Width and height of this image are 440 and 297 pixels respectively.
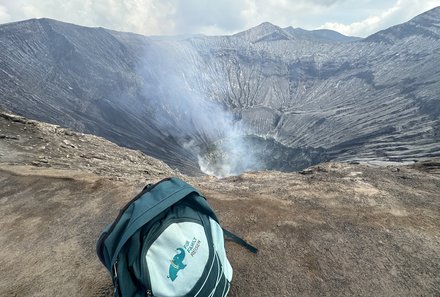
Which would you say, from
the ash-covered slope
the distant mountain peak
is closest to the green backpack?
the ash-covered slope

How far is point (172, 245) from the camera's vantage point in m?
3.18

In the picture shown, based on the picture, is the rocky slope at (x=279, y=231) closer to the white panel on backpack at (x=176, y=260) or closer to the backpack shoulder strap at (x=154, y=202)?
the white panel on backpack at (x=176, y=260)

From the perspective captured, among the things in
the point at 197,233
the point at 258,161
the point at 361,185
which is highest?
the point at 197,233

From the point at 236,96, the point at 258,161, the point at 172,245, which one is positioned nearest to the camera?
the point at 172,245

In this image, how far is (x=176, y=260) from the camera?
3152 mm

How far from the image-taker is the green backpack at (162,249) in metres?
3.05

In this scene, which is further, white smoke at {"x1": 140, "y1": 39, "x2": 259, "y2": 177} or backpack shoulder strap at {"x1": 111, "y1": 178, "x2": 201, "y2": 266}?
white smoke at {"x1": 140, "y1": 39, "x2": 259, "y2": 177}

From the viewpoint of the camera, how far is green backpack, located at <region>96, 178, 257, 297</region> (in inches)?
120

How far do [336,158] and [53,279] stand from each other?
53.1 meters

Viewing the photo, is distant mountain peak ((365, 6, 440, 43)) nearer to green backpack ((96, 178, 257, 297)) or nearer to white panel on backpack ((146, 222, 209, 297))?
green backpack ((96, 178, 257, 297))

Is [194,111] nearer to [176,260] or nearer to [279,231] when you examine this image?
[279,231]

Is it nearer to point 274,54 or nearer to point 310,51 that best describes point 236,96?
point 274,54

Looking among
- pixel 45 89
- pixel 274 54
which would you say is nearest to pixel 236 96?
pixel 274 54

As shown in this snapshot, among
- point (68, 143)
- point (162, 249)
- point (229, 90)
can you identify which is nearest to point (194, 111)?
point (229, 90)
